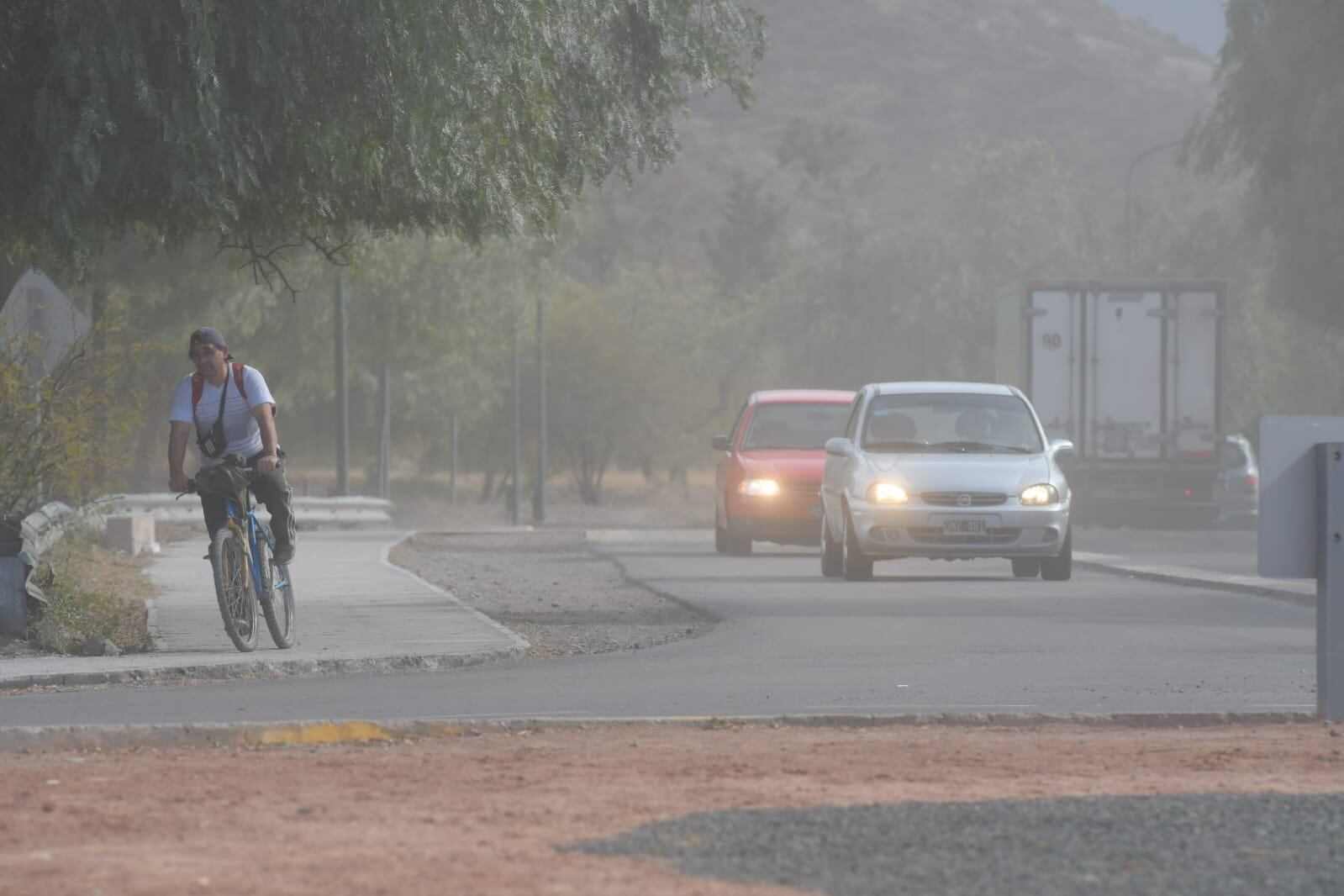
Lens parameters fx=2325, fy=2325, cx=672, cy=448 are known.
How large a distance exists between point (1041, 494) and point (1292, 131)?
958 inches

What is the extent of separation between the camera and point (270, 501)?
45.0 ft

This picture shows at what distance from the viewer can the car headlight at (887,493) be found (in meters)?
20.6

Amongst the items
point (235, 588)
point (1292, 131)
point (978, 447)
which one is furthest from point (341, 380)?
point (235, 588)

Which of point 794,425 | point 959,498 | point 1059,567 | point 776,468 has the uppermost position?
point 794,425

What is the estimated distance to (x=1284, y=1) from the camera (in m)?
42.5

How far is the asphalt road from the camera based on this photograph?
10.8m

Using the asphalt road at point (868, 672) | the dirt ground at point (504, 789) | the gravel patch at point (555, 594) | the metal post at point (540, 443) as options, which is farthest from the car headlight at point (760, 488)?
the metal post at point (540, 443)

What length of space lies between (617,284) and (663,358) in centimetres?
478

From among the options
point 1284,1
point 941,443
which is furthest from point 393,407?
point 941,443

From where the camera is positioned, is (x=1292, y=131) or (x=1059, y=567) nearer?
(x=1059, y=567)

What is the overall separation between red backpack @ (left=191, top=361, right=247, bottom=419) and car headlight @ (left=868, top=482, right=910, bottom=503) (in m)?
8.38

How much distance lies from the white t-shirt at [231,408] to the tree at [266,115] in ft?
3.61

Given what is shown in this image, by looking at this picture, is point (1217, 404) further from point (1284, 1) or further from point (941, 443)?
point (941, 443)

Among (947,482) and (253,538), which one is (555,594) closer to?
(947,482)
